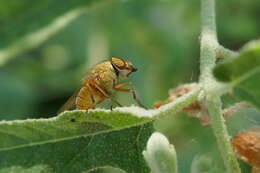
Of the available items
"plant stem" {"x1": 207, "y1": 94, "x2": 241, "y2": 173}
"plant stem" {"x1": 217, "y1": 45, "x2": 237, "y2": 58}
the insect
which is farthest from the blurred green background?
"plant stem" {"x1": 207, "y1": 94, "x2": 241, "y2": 173}

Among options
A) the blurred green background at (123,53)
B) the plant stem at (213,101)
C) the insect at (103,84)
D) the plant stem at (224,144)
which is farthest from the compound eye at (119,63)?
the blurred green background at (123,53)

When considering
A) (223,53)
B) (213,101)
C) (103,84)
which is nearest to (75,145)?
(213,101)

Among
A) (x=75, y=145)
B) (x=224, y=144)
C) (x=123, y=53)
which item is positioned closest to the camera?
(x=224, y=144)

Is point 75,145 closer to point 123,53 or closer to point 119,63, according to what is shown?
point 119,63

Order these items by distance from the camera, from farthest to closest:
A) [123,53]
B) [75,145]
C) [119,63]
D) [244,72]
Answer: [123,53], [119,63], [75,145], [244,72]

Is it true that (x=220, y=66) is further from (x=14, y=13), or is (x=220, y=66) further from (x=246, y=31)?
(x=246, y=31)

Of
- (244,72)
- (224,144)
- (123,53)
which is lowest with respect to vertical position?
(224,144)

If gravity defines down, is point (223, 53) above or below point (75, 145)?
above

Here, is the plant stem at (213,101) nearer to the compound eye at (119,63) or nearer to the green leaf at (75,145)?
the green leaf at (75,145)
